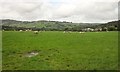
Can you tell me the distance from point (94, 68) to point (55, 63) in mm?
4995

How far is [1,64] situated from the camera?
27016mm

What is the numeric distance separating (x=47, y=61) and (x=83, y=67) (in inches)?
212

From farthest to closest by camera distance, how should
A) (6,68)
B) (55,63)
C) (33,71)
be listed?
(55,63) < (6,68) < (33,71)

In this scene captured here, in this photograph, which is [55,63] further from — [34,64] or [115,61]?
[115,61]

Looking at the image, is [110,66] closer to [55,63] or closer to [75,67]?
[75,67]

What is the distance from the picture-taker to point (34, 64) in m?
26.3

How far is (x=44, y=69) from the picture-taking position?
929 inches

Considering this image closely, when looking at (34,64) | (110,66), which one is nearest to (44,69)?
(34,64)

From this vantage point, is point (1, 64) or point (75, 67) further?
point (1, 64)

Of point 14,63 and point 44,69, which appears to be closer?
point 44,69

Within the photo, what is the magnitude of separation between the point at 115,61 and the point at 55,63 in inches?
250

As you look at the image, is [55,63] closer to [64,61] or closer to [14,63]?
[64,61]

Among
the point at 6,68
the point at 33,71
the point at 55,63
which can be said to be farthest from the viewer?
the point at 55,63

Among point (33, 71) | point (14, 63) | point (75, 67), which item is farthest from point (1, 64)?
point (75, 67)
